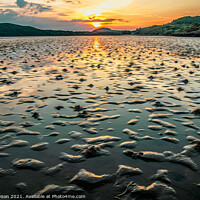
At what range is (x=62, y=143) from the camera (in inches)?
234

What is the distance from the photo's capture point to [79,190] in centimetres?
408

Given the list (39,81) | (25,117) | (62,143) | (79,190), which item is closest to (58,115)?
(25,117)

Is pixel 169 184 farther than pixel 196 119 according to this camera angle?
No

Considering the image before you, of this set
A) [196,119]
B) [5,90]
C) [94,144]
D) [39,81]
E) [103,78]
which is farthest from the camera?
[103,78]

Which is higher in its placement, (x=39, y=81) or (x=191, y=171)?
(x=39, y=81)

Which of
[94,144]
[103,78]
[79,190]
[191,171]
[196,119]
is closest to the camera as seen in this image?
[79,190]

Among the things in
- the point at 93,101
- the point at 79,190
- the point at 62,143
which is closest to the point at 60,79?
the point at 93,101

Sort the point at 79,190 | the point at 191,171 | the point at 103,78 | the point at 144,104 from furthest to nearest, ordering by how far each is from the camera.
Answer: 1. the point at 103,78
2. the point at 144,104
3. the point at 191,171
4. the point at 79,190

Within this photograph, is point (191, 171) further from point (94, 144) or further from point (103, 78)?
point (103, 78)

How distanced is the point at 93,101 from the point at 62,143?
168 inches

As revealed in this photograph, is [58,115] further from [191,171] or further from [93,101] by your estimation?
[191,171]

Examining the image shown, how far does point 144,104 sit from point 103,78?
21.4ft

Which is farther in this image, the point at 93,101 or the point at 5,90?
the point at 5,90

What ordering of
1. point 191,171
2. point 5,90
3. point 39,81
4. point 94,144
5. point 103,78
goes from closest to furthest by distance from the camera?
point 191,171
point 94,144
point 5,90
point 39,81
point 103,78
